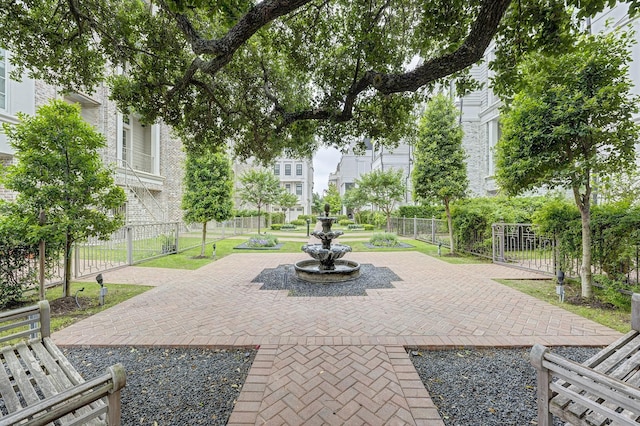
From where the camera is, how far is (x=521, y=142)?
5625 mm

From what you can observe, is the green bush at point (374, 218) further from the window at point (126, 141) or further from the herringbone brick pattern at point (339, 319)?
the window at point (126, 141)

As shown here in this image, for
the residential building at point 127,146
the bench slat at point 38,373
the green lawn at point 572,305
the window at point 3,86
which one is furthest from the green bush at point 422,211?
the window at point 3,86

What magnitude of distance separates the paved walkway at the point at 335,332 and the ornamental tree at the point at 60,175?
1.79 m

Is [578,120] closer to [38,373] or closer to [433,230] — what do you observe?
[38,373]

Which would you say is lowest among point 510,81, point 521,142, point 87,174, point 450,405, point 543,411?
point 450,405

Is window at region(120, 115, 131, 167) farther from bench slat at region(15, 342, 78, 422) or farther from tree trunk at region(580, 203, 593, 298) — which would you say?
tree trunk at region(580, 203, 593, 298)

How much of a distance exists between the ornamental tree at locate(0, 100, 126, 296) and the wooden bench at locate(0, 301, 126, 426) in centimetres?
317

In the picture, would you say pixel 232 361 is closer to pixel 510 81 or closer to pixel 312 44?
pixel 510 81

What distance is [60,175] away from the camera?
501 centimetres

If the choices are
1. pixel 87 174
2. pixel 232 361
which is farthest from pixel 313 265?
pixel 87 174

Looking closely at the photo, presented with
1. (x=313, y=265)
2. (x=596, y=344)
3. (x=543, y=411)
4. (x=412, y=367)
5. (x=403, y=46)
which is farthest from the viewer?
(x=313, y=265)

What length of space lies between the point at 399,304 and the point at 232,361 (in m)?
3.28

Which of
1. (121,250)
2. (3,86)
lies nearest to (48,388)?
(121,250)

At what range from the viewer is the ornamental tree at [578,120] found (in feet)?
15.3
